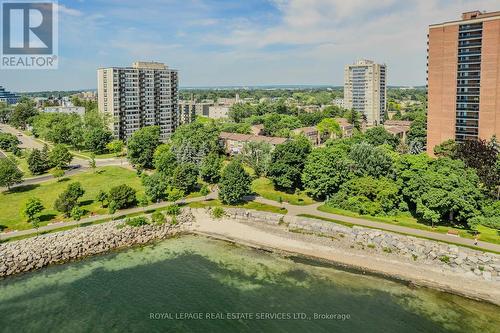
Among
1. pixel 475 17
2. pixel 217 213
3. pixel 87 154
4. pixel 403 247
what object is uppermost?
pixel 475 17

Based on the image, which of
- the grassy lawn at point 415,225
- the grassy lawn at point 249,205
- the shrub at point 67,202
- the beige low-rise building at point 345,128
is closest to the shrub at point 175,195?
the grassy lawn at point 249,205

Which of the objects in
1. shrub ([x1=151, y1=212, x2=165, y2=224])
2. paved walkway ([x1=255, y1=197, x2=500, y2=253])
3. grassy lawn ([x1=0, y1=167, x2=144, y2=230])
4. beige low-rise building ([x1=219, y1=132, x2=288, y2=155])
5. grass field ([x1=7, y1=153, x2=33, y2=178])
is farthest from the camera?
beige low-rise building ([x1=219, y1=132, x2=288, y2=155])

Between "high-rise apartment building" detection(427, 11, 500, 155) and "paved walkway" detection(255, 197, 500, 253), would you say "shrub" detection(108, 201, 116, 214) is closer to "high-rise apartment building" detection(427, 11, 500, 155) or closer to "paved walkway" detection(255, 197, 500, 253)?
"paved walkway" detection(255, 197, 500, 253)

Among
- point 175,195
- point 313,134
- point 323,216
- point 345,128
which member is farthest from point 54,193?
point 345,128

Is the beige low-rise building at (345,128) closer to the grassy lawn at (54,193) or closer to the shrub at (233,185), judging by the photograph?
the grassy lawn at (54,193)

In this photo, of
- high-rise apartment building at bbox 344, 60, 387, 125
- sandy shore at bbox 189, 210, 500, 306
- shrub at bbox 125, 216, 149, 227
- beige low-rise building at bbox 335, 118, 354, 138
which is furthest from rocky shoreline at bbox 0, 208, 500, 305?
high-rise apartment building at bbox 344, 60, 387, 125

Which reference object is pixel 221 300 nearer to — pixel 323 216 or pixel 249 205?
pixel 323 216

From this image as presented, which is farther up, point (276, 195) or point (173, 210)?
point (276, 195)
